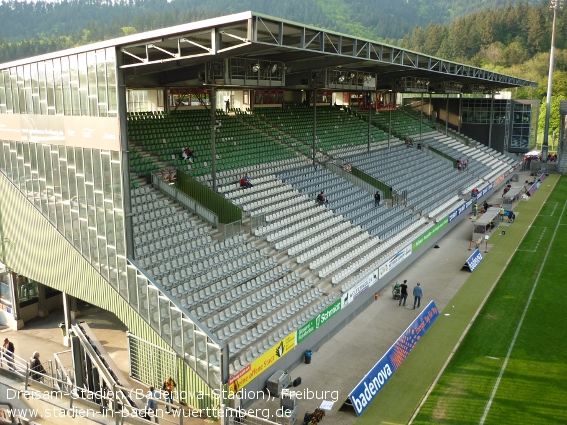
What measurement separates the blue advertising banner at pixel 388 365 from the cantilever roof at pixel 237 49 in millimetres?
9342

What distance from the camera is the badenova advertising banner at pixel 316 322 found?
52.1ft

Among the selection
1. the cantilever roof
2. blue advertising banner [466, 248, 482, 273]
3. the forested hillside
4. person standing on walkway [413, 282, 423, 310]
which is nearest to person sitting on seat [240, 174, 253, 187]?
the cantilever roof

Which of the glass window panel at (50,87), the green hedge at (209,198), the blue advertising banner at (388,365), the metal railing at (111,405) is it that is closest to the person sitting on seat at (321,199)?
the green hedge at (209,198)

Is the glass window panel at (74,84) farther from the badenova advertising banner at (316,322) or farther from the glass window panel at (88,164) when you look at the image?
the badenova advertising banner at (316,322)

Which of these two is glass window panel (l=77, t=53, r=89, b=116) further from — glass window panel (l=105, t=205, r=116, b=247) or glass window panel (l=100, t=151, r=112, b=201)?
glass window panel (l=105, t=205, r=116, b=247)

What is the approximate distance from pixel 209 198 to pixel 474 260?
45.5 ft

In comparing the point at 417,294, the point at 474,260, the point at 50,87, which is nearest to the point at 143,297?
the point at 50,87

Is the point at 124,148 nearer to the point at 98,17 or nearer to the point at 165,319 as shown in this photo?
the point at 165,319

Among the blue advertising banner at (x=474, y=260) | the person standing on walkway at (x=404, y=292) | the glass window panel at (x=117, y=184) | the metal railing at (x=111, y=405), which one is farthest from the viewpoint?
the blue advertising banner at (x=474, y=260)

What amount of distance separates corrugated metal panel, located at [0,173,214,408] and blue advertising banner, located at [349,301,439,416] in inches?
151

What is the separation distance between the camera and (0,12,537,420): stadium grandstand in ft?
45.6

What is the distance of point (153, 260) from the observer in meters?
15.6

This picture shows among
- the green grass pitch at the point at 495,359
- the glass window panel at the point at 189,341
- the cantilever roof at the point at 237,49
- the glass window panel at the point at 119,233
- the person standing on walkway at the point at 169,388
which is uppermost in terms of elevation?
the cantilever roof at the point at 237,49

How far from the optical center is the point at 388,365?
49.1 ft
